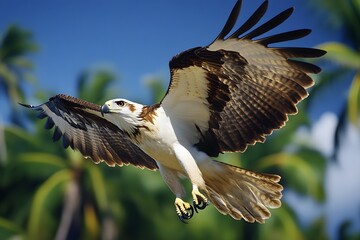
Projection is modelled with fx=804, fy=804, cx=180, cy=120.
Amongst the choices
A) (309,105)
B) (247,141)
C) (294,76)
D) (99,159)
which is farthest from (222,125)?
(309,105)

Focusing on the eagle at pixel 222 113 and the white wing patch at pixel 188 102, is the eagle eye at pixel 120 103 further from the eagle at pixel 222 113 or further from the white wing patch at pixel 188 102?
the white wing patch at pixel 188 102

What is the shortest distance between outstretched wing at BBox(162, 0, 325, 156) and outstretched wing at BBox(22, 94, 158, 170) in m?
1.23

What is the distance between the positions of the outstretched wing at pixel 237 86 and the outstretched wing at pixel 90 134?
1.23m

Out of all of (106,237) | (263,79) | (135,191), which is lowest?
(106,237)

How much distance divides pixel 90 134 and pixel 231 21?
9.92 ft

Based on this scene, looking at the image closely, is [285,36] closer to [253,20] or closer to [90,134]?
[253,20]

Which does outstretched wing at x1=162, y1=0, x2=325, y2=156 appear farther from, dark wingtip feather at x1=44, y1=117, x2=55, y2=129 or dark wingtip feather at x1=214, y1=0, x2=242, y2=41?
dark wingtip feather at x1=44, y1=117, x2=55, y2=129

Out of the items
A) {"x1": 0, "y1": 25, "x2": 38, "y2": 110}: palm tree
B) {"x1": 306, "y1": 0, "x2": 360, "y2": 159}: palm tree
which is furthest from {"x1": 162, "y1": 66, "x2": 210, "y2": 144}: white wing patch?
{"x1": 0, "y1": 25, "x2": 38, "y2": 110}: palm tree

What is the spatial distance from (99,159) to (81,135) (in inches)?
16.9

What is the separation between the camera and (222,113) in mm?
8500

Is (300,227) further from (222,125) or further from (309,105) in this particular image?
(222,125)

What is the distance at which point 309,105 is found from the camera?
76.2ft

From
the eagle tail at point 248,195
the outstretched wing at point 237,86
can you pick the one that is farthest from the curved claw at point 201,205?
the outstretched wing at point 237,86

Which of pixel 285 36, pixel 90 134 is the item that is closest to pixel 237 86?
pixel 285 36
